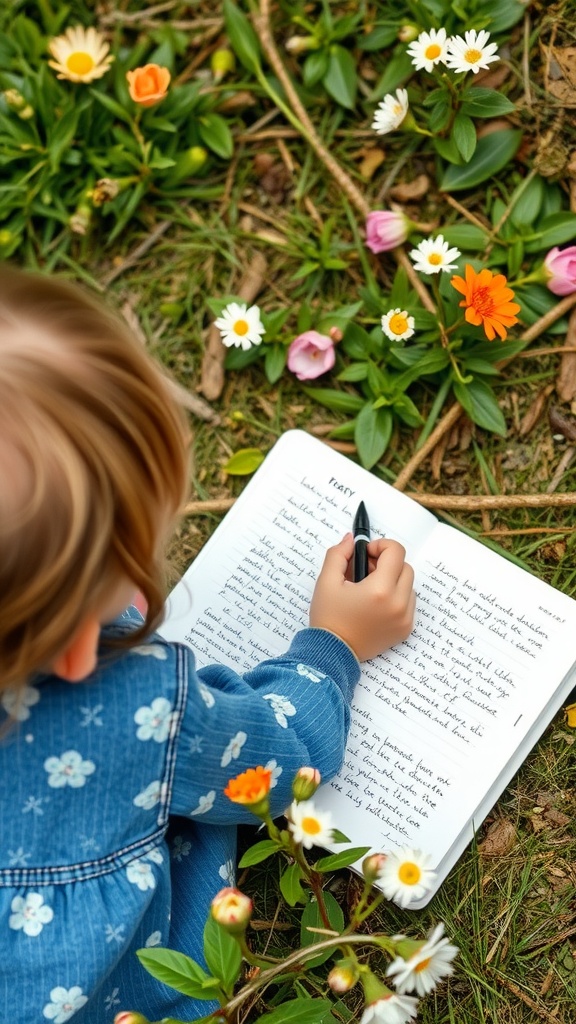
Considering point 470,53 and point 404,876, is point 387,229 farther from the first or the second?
point 404,876

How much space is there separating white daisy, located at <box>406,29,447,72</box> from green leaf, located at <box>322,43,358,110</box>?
144 mm

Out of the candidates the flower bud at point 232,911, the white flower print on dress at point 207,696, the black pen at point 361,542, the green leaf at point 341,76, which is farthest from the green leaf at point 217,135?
the flower bud at point 232,911

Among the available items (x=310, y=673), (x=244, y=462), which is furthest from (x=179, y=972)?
(x=244, y=462)

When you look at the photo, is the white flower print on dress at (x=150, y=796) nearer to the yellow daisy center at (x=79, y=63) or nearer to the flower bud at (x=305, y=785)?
the flower bud at (x=305, y=785)

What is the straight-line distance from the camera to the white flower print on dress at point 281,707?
108 cm

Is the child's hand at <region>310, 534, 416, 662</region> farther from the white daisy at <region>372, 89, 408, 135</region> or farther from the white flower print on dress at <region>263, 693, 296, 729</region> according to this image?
the white daisy at <region>372, 89, 408, 135</region>

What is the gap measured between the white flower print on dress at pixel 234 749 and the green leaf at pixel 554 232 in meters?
0.77

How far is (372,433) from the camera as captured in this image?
4.29 ft

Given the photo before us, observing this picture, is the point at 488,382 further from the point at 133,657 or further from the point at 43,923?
the point at 43,923

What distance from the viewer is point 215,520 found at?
4.46 ft

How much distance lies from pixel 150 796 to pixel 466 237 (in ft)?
2.82

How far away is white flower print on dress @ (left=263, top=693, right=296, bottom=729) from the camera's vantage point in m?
1.08

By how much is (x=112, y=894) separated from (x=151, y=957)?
Answer: 92mm

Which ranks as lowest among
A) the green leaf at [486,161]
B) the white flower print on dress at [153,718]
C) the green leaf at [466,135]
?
the white flower print on dress at [153,718]
